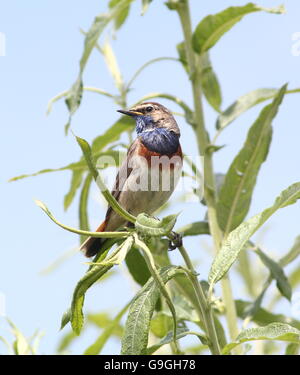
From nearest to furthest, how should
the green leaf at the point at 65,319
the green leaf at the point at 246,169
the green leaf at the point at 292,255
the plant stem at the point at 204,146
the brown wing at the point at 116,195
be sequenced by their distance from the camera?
the green leaf at the point at 65,319, the plant stem at the point at 204,146, the green leaf at the point at 246,169, the green leaf at the point at 292,255, the brown wing at the point at 116,195

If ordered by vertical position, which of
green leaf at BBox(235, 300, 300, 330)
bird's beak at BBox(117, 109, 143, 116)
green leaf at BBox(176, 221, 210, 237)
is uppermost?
bird's beak at BBox(117, 109, 143, 116)

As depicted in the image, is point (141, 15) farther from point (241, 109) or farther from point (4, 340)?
point (4, 340)

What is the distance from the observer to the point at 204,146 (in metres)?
4.32

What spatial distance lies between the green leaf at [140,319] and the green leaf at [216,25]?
80.4 inches

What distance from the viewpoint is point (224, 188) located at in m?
4.28

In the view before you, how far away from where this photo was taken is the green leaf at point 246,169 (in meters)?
4.22

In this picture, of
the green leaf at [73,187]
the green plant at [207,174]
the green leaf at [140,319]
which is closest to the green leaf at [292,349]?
the green plant at [207,174]

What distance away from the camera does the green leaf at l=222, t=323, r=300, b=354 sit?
2.81 meters

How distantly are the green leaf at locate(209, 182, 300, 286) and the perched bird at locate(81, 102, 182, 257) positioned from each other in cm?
183

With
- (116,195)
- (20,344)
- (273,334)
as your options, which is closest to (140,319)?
(273,334)

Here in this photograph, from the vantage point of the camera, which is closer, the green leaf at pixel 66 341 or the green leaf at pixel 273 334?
the green leaf at pixel 273 334

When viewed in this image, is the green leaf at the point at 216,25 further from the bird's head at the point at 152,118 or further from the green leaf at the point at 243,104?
the bird's head at the point at 152,118

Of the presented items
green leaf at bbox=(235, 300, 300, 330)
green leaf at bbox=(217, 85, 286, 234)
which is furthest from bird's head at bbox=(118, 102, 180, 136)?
green leaf at bbox=(235, 300, 300, 330)

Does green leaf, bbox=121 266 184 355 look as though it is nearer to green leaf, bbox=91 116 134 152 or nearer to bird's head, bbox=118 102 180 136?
green leaf, bbox=91 116 134 152
